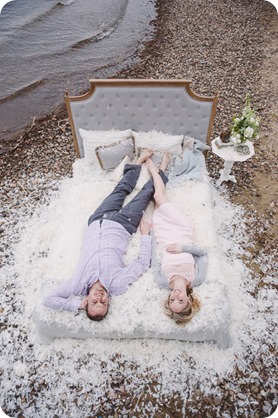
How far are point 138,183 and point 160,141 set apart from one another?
3.75 feet

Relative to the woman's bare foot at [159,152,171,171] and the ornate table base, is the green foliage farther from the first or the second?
the woman's bare foot at [159,152,171,171]

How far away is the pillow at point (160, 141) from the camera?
6543 millimetres

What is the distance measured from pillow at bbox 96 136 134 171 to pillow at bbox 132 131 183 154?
0.26m

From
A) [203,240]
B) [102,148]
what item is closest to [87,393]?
[203,240]

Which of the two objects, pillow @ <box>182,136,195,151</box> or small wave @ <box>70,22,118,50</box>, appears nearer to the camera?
pillow @ <box>182,136,195,151</box>

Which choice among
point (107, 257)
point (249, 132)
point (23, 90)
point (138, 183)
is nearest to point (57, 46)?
point (23, 90)

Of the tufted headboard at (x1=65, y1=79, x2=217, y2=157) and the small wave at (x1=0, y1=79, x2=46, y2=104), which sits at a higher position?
the tufted headboard at (x1=65, y1=79, x2=217, y2=157)

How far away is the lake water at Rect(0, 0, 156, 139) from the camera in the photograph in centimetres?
1046

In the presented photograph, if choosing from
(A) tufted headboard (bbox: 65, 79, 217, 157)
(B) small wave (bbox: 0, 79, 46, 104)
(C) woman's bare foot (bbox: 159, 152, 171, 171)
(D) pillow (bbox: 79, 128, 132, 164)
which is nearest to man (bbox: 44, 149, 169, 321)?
(C) woman's bare foot (bbox: 159, 152, 171, 171)

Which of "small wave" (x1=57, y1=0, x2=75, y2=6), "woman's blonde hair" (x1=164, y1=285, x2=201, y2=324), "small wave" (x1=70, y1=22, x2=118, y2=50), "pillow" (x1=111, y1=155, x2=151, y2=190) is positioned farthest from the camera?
"small wave" (x1=57, y1=0, x2=75, y2=6)

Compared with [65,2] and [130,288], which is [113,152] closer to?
[130,288]

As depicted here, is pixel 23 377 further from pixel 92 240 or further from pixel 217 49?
pixel 217 49

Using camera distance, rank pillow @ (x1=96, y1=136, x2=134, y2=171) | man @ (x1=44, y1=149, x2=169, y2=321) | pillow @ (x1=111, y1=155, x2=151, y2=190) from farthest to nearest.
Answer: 1. pillow @ (x1=96, y1=136, x2=134, y2=171)
2. pillow @ (x1=111, y1=155, x2=151, y2=190)
3. man @ (x1=44, y1=149, x2=169, y2=321)

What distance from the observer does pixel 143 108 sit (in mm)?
6594
